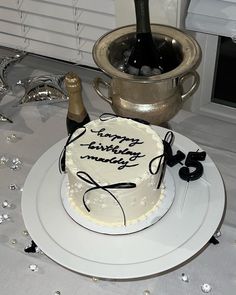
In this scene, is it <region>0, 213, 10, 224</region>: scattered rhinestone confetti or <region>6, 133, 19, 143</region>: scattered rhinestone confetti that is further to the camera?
<region>6, 133, 19, 143</region>: scattered rhinestone confetti

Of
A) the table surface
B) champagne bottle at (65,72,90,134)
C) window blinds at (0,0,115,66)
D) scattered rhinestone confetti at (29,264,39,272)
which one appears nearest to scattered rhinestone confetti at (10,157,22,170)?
the table surface

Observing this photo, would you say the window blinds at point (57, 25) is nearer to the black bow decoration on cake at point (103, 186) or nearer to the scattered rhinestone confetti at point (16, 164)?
the scattered rhinestone confetti at point (16, 164)

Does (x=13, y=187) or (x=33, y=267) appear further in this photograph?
(x=13, y=187)

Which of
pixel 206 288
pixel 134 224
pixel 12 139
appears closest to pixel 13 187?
pixel 12 139

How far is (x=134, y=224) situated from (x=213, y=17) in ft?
1.57

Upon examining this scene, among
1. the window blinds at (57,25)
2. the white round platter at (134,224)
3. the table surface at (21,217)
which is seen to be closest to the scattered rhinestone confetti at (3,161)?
the table surface at (21,217)

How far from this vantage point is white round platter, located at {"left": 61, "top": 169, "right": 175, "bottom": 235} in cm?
76

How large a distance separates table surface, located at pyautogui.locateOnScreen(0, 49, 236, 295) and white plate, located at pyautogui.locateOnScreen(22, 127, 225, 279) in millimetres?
104

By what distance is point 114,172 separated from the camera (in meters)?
0.73

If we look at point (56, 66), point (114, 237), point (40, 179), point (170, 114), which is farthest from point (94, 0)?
point (114, 237)

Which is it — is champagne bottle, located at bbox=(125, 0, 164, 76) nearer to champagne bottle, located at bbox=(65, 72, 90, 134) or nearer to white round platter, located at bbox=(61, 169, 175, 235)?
champagne bottle, located at bbox=(65, 72, 90, 134)

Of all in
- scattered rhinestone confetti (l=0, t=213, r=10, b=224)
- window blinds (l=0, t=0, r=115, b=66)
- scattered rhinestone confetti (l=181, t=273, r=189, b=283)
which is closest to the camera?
scattered rhinestone confetti (l=181, t=273, r=189, b=283)

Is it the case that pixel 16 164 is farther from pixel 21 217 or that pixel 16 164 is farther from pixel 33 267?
pixel 33 267

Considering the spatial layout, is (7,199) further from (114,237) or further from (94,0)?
(94,0)
